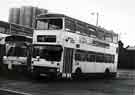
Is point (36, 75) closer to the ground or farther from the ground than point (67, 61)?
closer to the ground

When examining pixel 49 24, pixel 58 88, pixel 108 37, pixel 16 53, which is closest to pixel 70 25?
pixel 49 24

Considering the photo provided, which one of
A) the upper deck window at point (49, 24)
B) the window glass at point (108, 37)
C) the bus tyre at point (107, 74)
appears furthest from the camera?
the bus tyre at point (107, 74)

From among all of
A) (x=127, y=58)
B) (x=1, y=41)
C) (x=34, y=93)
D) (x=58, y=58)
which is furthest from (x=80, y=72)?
(x=127, y=58)

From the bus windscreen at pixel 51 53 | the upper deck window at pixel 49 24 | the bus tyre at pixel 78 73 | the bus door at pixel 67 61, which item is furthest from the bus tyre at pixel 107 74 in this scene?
the upper deck window at pixel 49 24

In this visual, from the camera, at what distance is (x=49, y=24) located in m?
18.5

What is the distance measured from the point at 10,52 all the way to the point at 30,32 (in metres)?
5.44

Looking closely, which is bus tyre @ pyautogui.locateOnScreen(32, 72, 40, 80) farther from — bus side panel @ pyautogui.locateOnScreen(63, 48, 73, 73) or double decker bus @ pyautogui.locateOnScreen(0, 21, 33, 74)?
bus side panel @ pyautogui.locateOnScreen(63, 48, 73, 73)

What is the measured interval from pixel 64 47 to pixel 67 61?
43.1 inches

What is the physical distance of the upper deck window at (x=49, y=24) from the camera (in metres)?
18.0

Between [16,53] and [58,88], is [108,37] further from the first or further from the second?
[58,88]

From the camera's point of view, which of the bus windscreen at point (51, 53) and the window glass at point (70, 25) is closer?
the bus windscreen at point (51, 53)

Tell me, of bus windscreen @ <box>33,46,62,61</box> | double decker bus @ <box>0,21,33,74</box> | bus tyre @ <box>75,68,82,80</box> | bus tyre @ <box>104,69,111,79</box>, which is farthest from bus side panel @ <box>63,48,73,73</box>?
bus tyre @ <box>104,69,111,79</box>

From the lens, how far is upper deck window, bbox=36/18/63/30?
18.0m

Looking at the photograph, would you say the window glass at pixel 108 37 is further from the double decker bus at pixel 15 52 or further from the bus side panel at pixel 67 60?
the double decker bus at pixel 15 52
